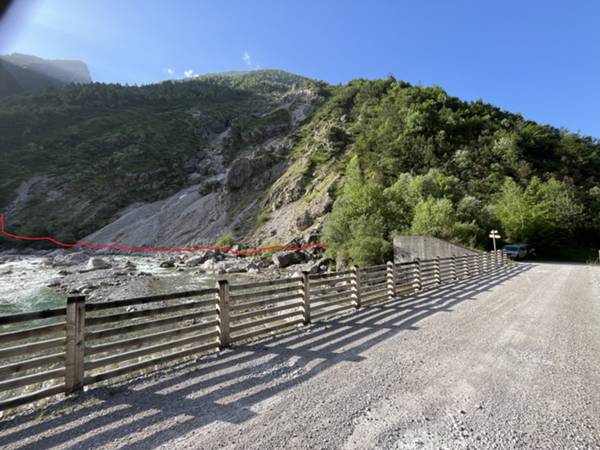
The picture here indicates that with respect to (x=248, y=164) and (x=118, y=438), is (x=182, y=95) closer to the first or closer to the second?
(x=248, y=164)

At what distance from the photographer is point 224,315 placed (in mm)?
5059

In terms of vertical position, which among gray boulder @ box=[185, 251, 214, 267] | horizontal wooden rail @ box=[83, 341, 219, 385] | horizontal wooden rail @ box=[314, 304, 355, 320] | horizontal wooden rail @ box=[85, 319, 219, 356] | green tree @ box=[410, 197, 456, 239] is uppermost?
green tree @ box=[410, 197, 456, 239]

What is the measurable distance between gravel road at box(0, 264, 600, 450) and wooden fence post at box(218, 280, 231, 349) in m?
0.31

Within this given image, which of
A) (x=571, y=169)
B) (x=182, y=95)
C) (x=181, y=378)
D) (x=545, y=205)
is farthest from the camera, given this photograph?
(x=182, y=95)

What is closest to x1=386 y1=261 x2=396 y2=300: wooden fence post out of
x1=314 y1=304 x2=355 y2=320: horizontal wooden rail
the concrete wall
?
x1=314 y1=304 x2=355 y2=320: horizontal wooden rail

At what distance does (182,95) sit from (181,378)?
434ft

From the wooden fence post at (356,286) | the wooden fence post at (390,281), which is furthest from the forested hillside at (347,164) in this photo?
the wooden fence post at (356,286)

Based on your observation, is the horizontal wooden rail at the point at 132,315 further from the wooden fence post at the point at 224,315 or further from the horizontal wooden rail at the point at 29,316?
the horizontal wooden rail at the point at 29,316

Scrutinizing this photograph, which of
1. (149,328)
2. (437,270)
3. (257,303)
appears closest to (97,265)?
(149,328)

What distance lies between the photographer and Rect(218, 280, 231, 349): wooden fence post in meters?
4.98

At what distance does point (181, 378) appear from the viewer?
3865 millimetres

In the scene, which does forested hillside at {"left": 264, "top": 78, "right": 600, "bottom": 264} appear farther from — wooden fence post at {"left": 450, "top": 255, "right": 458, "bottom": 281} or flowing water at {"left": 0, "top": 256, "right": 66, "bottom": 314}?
flowing water at {"left": 0, "top": 256, "right": 66, "bottom": 314}

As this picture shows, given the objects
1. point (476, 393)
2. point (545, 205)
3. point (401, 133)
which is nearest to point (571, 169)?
point (545, 205)

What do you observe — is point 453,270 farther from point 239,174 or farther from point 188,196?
point 188,196
